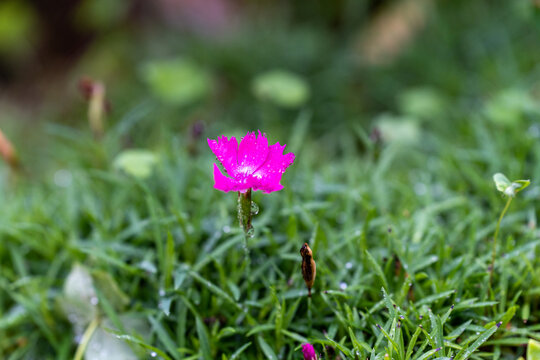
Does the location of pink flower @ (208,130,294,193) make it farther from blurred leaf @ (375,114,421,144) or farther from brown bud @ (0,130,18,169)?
brown bud @ (0,130,18,169)

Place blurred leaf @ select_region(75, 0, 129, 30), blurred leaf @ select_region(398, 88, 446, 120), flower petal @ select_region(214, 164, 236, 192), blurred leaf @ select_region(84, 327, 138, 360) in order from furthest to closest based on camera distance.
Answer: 1. blurred leaf @ select_region(75, 0, 129, 30)
2. blurred leaf @ select_region(398, 88, 446, 120)
3. blurred leaf @ select_region(84, 327, 138, 360)
4. flower petal @ select_region(214, 164, 236, 192)

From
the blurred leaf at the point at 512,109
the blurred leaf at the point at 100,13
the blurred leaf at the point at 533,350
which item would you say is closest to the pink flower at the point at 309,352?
the blurred leaf at the point at 533,350

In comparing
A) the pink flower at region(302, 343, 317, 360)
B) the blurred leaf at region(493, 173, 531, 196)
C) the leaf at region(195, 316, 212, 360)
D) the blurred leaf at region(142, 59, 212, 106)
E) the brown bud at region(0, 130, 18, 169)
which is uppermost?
the blurred leaf at region(142, 59, 212, 106)

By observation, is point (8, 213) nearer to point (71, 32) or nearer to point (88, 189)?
point (88, 189)

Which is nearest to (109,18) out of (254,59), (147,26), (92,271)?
(147,26)

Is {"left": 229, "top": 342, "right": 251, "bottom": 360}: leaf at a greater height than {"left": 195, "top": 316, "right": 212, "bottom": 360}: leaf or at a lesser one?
lesser

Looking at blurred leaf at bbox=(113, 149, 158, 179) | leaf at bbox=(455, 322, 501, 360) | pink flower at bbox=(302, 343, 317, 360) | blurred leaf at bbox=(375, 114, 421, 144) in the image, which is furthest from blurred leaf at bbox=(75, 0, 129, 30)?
leaf at bbox=(455, 322, 501, 360)

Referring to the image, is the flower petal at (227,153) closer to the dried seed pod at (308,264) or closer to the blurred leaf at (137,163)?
the dried seed pod at (308,264)

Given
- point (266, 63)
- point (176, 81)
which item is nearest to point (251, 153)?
Result: point (176, 81)
